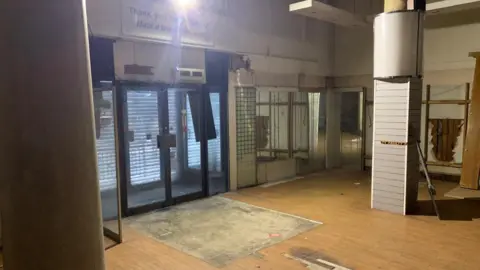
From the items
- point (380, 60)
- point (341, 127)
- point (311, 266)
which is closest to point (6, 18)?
point (311, 266)

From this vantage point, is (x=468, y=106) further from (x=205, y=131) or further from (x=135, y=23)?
(x=135, y=23)

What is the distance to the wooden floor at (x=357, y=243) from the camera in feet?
12.8

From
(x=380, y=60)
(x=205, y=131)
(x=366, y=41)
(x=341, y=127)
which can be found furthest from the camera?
(x=341, y=127)

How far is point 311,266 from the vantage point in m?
3.82

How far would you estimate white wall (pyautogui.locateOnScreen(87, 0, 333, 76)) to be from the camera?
5.27m

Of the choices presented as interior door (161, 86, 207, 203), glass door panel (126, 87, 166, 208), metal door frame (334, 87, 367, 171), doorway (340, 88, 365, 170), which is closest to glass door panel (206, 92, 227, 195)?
interior door (161, 86, 207, 203)

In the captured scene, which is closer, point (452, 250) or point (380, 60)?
point (452, 250)

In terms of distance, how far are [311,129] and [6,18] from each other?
7723 mm

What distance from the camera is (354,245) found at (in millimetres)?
4363

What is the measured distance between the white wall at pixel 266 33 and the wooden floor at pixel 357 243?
2820 millimetres

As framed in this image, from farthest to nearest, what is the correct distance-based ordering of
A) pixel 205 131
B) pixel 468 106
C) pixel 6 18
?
1. pixel 468 106
2. pixel 205 131
3. pixel 6 18

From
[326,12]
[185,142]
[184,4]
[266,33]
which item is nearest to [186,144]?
[185,142]

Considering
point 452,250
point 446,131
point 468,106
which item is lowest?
point 452,250

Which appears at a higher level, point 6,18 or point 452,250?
point 6,18
